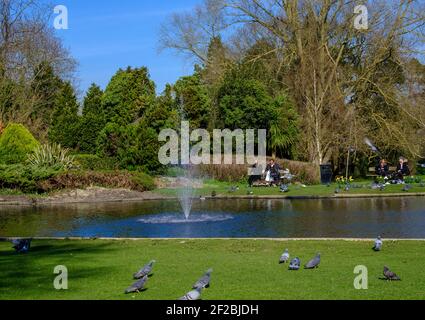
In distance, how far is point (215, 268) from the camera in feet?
34.6

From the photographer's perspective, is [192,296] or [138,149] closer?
[192,296]

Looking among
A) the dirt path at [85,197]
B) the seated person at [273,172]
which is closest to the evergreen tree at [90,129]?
the dirt path at [85,197]

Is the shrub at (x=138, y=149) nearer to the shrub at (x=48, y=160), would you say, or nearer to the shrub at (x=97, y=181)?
the shrub at (x=48, y=160)

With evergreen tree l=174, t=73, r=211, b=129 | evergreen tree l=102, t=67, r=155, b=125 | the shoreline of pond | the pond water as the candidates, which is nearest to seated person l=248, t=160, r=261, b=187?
the shoreline of pond

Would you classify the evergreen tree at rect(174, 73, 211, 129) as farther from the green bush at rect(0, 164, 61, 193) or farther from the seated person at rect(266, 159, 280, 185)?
the green bush at rect(0, 164, 61, 193)

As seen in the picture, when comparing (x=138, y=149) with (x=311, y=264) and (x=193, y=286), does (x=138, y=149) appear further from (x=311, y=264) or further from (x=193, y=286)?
(x=193, y=286)

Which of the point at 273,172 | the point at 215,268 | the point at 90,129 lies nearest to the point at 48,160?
the point at 90,129

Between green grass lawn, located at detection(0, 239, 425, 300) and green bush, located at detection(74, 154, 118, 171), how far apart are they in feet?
52.6

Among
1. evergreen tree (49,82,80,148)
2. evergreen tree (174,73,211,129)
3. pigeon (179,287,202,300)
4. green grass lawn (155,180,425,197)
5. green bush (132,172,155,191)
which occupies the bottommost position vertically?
pigeon (179,287,202,300)

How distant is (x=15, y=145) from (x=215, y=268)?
21.0 metres

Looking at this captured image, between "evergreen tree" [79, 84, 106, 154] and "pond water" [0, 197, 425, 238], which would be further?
"evergreen tree" [79, 84, 106, 154]

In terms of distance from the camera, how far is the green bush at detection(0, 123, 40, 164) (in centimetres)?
2904

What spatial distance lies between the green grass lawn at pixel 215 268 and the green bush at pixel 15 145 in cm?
1567
